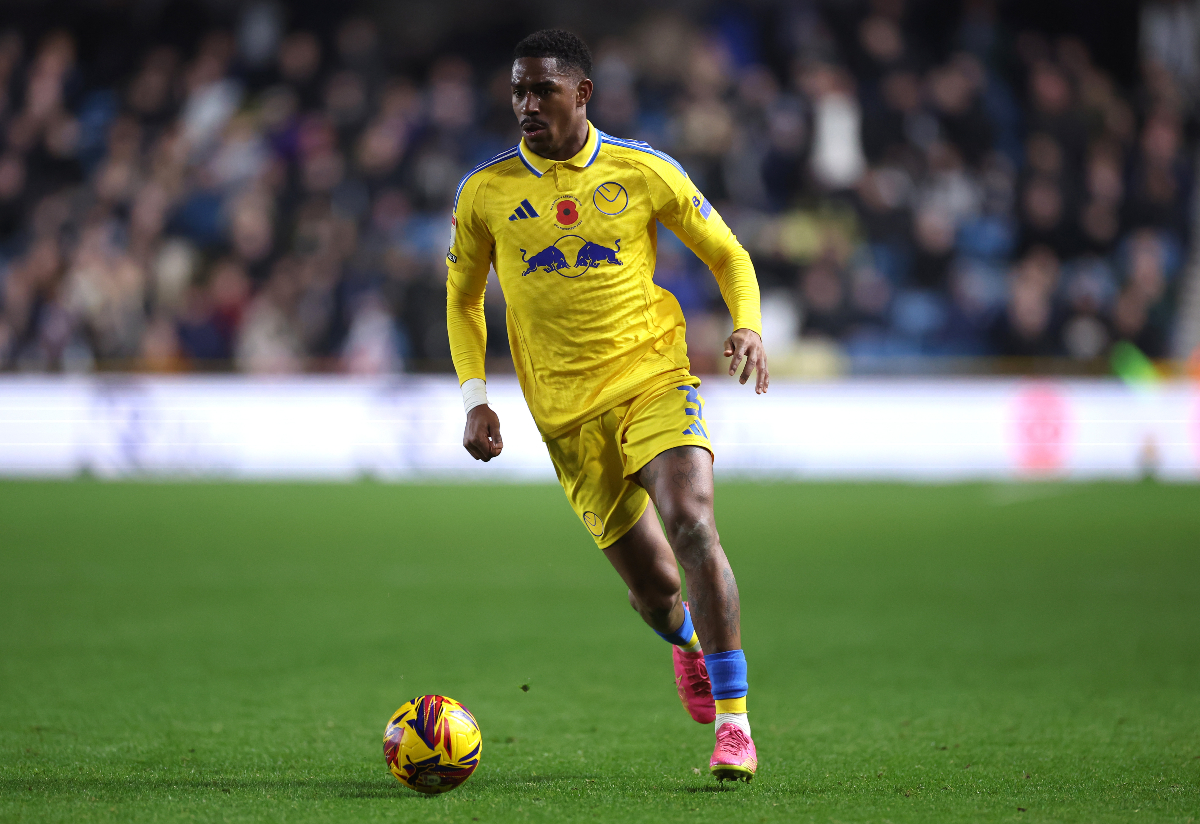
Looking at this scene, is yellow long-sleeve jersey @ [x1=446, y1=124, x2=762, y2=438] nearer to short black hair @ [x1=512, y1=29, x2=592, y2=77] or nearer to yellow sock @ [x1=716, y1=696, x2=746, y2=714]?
short black hair @ [x1=512, y1=29, x2=592, y2=77]

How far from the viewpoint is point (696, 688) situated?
5.08 metres

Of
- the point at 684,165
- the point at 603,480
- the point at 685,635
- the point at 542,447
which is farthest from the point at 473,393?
the point at 684,165

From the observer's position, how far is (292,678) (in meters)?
6.21

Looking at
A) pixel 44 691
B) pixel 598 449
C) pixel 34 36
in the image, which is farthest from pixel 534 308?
pixel 34 36

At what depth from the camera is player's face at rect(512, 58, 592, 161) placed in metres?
4.61

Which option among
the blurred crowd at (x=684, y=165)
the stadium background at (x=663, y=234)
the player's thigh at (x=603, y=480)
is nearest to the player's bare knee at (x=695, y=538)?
the player's thigh at (x=603, y=480)

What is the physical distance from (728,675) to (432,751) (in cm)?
96

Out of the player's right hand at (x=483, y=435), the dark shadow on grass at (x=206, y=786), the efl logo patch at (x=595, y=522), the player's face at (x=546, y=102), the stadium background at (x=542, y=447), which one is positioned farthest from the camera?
the stadium background at (x=542, y=447)

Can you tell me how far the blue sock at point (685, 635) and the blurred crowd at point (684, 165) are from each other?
10.7 metres

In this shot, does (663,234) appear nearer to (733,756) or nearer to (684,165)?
(684,165)

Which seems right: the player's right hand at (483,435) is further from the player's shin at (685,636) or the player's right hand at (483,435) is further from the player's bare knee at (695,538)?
the player's shin at (685,636)

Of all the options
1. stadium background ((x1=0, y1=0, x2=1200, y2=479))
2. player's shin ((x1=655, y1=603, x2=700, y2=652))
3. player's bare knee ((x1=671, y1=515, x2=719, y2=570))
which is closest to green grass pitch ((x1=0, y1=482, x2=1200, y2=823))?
player's shin ((x1=655, y1=603, x2=700, y2=652))

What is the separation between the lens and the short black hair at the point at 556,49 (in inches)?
182

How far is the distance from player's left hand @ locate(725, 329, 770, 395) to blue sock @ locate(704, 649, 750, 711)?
847mm
